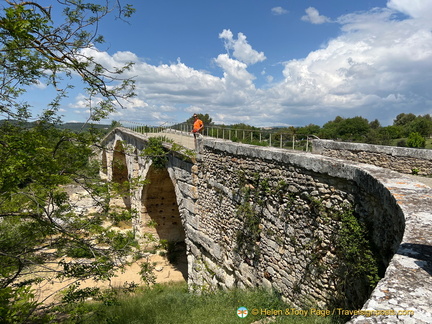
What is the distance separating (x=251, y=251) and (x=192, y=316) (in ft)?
6.16

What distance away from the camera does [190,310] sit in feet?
21.2

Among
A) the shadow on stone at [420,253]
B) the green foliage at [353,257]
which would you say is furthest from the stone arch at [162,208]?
the shadow on stone at [420,253]

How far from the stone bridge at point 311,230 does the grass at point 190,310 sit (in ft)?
1.20

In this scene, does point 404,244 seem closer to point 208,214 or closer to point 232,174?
point 232,174

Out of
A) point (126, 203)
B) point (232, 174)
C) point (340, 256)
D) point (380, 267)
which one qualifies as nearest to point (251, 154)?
point (232, 174)

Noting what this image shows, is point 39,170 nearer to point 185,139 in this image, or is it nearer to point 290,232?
point 290,232

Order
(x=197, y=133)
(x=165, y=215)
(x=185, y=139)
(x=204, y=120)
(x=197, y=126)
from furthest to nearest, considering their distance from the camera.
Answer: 1. (x=204, y=120)
2. (x=165, y=215)
3. (x=185, y=139)
4. (x=197, y=126)
5. (x=197, y=133)

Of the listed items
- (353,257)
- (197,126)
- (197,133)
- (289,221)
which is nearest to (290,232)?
(289,221)

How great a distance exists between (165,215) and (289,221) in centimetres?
1088

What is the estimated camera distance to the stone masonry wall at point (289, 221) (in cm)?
353

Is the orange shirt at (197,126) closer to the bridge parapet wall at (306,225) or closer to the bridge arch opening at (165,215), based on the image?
the bridge parapet wall at (306,225)

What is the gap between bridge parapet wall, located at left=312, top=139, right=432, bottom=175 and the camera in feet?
21.7

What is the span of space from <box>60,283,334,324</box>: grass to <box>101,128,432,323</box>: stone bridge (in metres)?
0.37

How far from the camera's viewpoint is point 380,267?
10.2 ft
